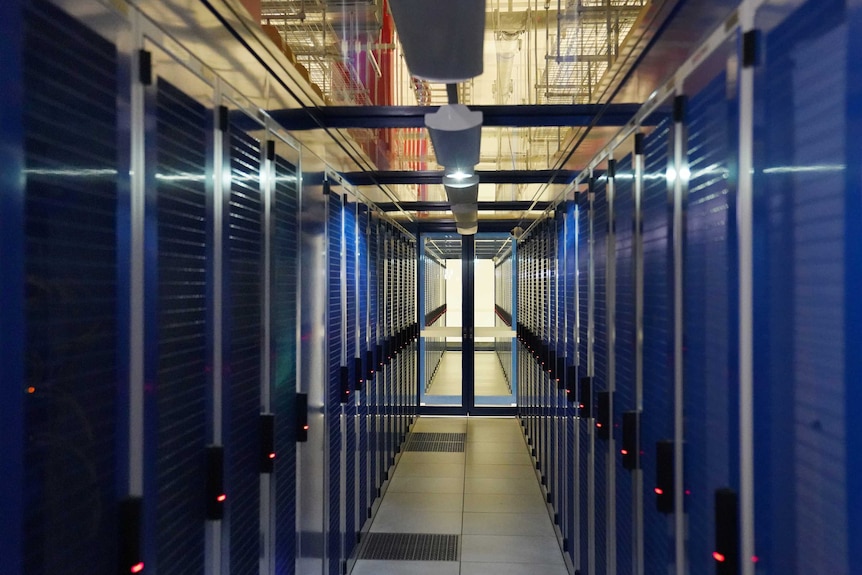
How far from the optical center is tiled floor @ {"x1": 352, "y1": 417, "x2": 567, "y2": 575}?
4449 millimetres

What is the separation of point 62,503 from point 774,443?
4.54 ft

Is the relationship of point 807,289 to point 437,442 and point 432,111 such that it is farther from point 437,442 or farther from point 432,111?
point 437,442

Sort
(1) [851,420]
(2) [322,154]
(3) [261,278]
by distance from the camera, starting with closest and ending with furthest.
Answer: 1. (1) [851,420]
2. (3) [261,278]
3. (2) [322,154]

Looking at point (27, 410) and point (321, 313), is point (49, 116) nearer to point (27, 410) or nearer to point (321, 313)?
point (27, 410)

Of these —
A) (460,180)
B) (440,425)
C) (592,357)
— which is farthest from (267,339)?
(440,425)

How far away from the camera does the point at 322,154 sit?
353 centimetres

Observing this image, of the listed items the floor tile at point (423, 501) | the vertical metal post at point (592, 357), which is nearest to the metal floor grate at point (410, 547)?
the floor tile at point (423, 501)

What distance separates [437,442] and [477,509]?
2.38 m

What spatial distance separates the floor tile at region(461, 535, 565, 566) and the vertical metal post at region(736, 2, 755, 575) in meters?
3.35

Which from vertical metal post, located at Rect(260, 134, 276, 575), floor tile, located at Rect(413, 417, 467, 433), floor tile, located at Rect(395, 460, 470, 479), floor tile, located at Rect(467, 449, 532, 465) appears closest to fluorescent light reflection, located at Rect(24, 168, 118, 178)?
vertical metal post, located at Rect(260, 134, 276, 575)

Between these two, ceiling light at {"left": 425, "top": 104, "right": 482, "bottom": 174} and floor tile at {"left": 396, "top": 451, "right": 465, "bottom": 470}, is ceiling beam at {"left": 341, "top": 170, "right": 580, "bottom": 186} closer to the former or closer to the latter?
ceiling light at {"left": 425, "top": 104, "right": 482, "bottom": 174}

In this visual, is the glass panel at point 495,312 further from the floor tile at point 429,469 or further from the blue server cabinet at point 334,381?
the blue server cabinet at point 334,381

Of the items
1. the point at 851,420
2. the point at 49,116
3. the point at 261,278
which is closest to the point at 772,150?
the point at 851,420

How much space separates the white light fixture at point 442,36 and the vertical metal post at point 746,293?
1.92 ft
